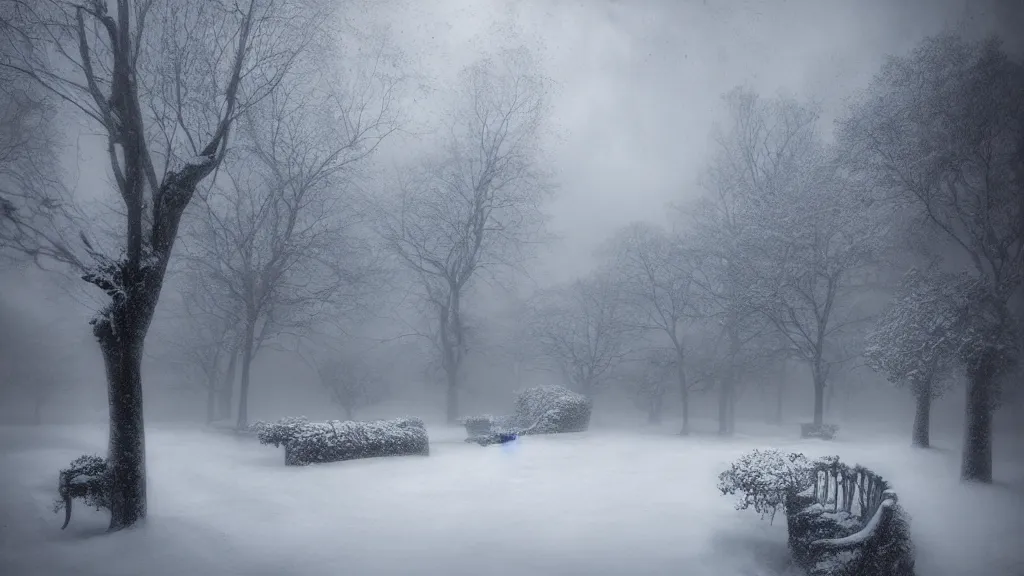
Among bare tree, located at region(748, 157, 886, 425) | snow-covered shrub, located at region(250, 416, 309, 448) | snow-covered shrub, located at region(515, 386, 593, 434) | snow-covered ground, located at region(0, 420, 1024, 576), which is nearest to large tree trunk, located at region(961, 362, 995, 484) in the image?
snow-covered ground, located at region(0, 420, 1024, 576)

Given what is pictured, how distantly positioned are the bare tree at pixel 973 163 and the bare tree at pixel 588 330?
565 inches

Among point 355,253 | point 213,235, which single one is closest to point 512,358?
point 355,253

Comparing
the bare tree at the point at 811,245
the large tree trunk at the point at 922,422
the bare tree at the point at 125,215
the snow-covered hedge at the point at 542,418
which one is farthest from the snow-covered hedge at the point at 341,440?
the bare tree at the point at 811,245

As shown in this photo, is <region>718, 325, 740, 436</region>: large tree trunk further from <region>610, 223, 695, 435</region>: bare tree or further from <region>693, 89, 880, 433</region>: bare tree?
<region>610, 223, 695, 435</region>: bare tree

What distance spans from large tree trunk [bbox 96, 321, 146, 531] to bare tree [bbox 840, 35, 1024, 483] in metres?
14.6

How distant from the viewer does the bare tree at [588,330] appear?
83.8 feet

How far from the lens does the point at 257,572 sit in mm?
5664

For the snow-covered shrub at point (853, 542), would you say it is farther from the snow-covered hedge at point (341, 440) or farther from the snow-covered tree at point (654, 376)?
the snow-covered tree at point (654, 376)

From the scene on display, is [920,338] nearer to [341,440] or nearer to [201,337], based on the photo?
[341,440]

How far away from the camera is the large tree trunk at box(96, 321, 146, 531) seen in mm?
6422

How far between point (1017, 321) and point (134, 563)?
50.6ft

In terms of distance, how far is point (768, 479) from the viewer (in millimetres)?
7094

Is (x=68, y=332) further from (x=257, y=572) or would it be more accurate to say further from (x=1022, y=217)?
(x=1022, y=217)

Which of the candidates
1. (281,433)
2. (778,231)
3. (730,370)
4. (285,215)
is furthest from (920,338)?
(285,215)
